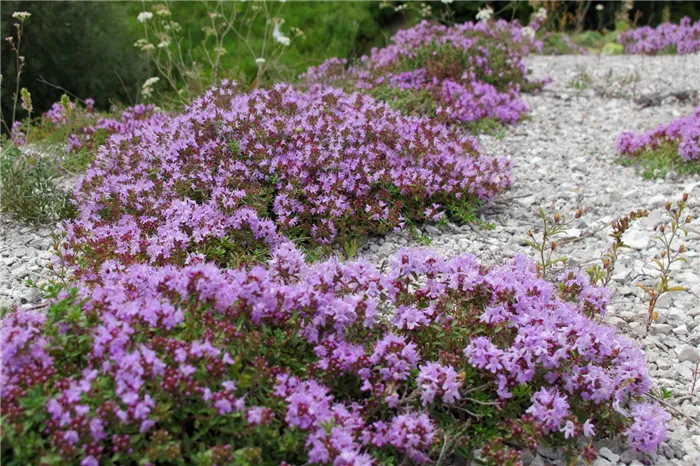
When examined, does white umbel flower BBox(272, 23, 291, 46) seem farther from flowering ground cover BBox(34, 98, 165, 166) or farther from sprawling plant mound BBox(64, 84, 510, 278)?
sprawling plant mound BBox(64, 84, 510, 278)

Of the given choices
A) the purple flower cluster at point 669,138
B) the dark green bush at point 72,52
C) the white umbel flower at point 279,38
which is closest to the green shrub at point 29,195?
the dark green bush at point 72,52

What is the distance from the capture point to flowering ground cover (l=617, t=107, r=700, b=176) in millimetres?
5445

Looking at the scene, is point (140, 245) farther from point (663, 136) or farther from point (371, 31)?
point (371, 31)

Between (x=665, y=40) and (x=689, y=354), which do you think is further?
(x=665, y=40)

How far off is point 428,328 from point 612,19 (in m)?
11.7

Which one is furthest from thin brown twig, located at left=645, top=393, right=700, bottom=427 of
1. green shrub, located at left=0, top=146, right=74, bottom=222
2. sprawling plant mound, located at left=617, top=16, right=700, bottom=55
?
sprawling plant mound, located at left=617, top=16, right=700, bottom=55

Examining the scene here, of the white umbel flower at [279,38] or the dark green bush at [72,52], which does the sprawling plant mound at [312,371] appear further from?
the dark green bush at [72,52]

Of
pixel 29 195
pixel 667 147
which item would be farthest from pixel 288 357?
pixel 667 147

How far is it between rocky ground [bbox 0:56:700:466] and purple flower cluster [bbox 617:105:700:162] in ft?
0.61

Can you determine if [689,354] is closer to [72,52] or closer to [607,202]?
[607,202]

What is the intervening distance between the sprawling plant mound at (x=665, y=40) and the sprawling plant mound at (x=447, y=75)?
8.89ft

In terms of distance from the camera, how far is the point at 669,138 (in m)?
5.76

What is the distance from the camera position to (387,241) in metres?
4.23

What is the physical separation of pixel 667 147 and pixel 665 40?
5.31 meters
